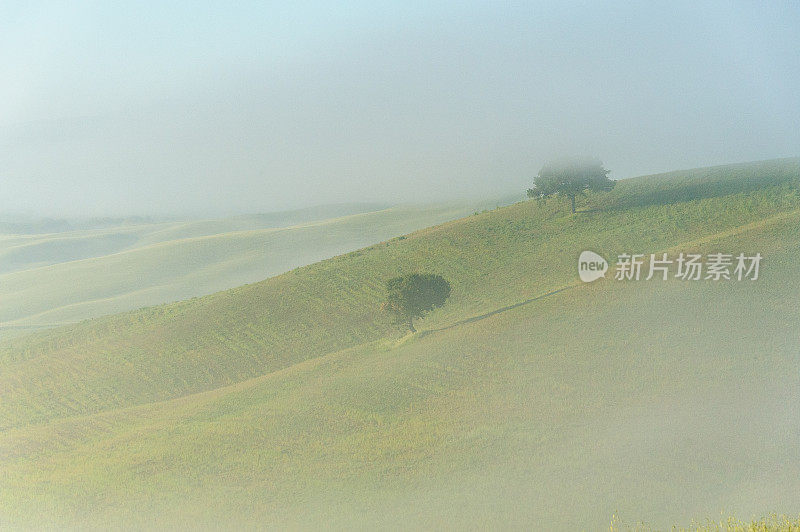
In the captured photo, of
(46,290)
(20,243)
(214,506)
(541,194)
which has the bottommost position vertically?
(214,506)

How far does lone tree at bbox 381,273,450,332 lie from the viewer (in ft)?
99.0

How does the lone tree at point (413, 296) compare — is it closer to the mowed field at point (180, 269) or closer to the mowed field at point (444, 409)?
the mowed field at point (444, 409)

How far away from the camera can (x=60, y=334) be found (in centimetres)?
4175

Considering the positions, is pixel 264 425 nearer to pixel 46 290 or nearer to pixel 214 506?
pixel 214 506

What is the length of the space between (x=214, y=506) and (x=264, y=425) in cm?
563

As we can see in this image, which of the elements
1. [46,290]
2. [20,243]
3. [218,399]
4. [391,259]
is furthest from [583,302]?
[20,243]

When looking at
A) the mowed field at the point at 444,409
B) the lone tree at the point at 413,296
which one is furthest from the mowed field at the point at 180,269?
the lone tree at the point at 413,296

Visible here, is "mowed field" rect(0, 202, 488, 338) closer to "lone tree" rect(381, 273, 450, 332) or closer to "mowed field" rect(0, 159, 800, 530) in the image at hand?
"mowed field" rect(0, 159, 800, 530)

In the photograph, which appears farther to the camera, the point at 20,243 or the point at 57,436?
the point at 20,243

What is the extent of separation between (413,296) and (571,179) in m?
25.8

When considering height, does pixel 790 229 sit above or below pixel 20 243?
below

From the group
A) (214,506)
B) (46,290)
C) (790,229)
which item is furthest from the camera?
(46,290)

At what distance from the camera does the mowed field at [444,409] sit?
14867mm

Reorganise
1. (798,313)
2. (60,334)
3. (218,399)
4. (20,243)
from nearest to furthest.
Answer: (798,313) < (218,399) < (60,334) < (20,243)
